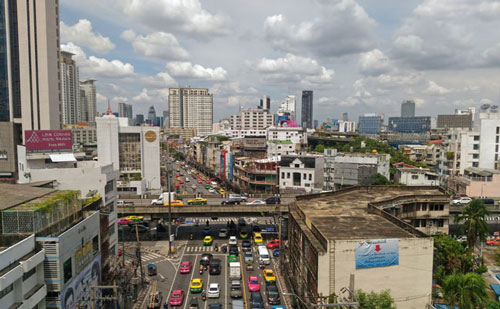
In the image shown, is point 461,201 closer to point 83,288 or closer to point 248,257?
point 248,257

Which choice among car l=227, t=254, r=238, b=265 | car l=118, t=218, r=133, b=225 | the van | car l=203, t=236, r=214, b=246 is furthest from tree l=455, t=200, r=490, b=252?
car l=118, t=218, r=133, b=225

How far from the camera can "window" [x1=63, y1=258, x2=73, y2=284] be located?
96.3ft

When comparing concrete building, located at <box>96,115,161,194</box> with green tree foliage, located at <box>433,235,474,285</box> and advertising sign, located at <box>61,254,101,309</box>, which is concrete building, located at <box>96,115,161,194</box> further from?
green tree foliage, located at <box>433,235,474,285</box>

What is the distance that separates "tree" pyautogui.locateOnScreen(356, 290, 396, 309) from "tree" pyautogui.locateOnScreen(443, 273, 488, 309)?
5051 millimetres

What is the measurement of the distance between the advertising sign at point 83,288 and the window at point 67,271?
59cm

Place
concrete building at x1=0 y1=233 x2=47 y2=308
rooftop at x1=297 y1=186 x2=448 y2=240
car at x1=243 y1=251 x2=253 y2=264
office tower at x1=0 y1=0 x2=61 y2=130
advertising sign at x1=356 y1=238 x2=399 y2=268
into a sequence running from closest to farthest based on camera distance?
concrete building at x1=0 y1=233 x2=47 y2=308 → advertising sign at x1=356 y1=238 x2=399 y2=268 → rooftop at x1=297 y1=186 x2=448 y2=240 → car at x1=243 y1=251 x2=253 y2=264 → office tower at x1=0 y1=0 x2=61 y2=130

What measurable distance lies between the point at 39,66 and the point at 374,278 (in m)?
103

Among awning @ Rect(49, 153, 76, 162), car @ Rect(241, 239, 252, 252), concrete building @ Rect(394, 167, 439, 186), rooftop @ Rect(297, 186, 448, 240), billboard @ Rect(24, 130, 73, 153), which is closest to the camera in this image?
rooftop @ Rect(297, 186, 448, 240)

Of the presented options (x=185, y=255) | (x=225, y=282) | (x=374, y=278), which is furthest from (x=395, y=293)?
(x=185, y=255)

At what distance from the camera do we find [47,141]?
205ft

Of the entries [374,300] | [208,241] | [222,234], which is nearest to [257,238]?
[222,234]

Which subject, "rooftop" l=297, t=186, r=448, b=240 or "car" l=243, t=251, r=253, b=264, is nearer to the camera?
"rooftop" l=297, t=186, r=448, b=240

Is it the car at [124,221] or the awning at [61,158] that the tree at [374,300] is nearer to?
the awning at [61,158]

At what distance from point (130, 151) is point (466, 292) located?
273 ft
